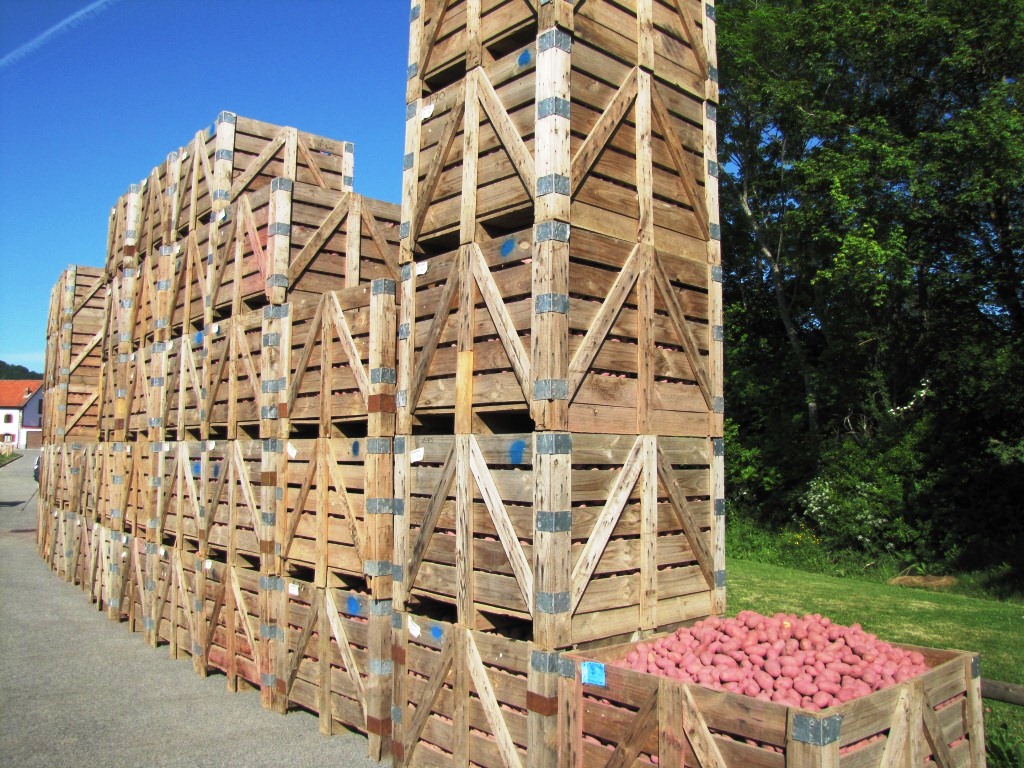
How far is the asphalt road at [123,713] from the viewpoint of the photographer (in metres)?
8.64

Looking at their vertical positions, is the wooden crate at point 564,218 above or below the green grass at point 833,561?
above

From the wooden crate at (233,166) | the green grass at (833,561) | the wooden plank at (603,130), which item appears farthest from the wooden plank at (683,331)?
the green grass at (833,561)

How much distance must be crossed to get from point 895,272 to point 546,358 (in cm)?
1632

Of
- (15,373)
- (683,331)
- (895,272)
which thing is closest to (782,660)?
(683,331)

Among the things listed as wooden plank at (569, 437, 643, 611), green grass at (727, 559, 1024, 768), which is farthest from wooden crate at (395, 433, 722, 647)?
green grass at (727, 559, 1024, 768)

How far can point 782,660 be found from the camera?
5629 millimetres

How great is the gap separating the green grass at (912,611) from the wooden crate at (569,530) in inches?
126

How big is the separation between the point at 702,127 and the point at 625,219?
179 centimetres

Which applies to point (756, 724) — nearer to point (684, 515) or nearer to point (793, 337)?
point (684, 515)

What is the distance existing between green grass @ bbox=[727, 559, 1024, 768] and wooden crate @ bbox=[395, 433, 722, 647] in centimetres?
320

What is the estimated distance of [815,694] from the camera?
5.17 meters

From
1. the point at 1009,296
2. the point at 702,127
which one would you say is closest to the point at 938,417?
the point at 1009,296

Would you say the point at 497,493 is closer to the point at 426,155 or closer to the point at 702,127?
the point at 426,155

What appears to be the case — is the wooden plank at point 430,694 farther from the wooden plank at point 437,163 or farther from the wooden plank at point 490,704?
the wooden plank at point 437,163
